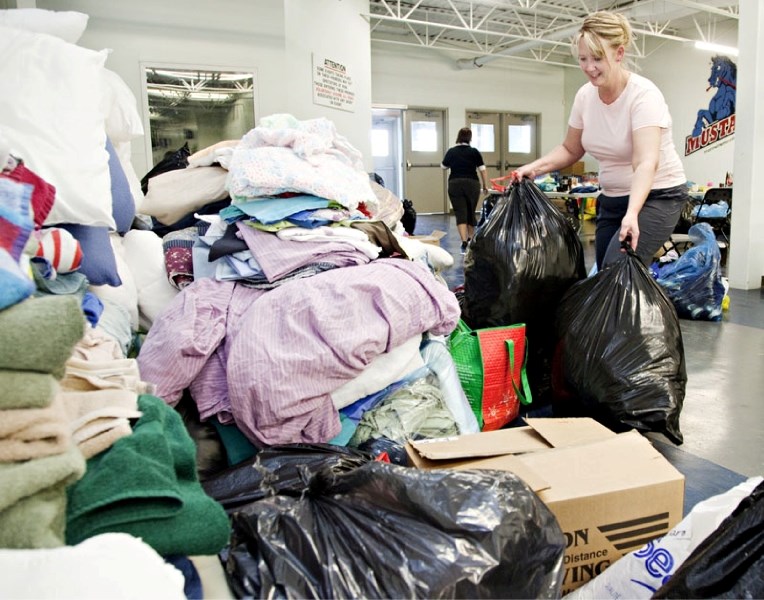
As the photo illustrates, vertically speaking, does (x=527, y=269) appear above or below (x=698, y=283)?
above

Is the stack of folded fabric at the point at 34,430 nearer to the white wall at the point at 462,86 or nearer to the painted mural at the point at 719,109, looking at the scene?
the white wall at the point at 462,86

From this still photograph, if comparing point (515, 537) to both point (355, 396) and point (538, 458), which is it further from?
point (355, 396)

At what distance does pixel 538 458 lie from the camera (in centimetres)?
124

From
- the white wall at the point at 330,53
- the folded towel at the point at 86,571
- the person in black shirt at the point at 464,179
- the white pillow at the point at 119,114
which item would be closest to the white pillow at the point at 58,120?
the white pillow at the point at 119,114

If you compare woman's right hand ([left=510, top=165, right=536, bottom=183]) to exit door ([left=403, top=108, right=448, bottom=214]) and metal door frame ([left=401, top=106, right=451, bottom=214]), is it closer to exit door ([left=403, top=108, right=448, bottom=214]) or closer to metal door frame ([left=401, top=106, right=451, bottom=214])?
metal door frame ([left=401, top=106, right=451, bottom=214])

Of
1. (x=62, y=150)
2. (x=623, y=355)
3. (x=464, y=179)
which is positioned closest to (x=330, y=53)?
(x=464, y=179)

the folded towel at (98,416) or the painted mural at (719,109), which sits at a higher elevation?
the painted mural at (719,109)

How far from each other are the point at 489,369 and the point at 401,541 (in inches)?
43.7

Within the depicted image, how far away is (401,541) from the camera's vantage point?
810mm

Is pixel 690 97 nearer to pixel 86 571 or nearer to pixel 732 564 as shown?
pixel 732 564

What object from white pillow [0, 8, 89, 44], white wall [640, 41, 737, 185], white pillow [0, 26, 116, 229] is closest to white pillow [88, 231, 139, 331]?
white pillow [0, 26, 116, 229]

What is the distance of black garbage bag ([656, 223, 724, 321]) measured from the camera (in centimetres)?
358

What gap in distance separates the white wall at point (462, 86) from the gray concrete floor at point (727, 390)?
29.9 feet

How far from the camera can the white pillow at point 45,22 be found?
1530 mm
